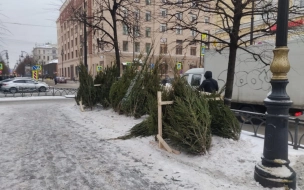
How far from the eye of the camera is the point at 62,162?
4.82 m

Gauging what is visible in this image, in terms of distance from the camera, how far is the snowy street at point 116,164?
393cm

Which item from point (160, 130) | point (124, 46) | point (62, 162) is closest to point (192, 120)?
point (160, 130)

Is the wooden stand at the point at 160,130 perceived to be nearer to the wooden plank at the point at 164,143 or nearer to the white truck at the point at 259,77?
the wooden plank at the point at 164,143

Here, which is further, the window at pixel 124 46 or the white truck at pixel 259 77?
the window at pixel 124 46

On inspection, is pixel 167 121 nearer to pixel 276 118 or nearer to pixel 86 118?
pixel 276 118

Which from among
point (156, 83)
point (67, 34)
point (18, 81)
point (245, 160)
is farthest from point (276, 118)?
point (67, 34)

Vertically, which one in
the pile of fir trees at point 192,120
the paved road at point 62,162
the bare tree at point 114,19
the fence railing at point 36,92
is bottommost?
the fence railing at point 36,92

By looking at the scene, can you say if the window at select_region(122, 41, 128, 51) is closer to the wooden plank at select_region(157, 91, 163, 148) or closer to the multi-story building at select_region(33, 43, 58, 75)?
the wooden plank at select_region(157, 91, 163, 148)

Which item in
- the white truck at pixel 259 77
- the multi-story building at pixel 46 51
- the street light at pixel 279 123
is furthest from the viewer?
the multi-story building at pixel 46 51

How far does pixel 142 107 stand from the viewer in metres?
8.60

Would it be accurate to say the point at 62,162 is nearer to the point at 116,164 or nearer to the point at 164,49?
the point at 116,164

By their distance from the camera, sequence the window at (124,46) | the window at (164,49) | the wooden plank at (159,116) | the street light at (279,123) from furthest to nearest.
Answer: the window at (124,46) → the window at (164,49) → the wooden plank at (159,116) → the street light at (279,123)

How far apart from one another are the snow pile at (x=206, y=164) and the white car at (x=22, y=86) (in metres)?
23.7

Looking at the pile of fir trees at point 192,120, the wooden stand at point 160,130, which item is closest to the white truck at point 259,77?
the pile of fir trees at point 192,120
